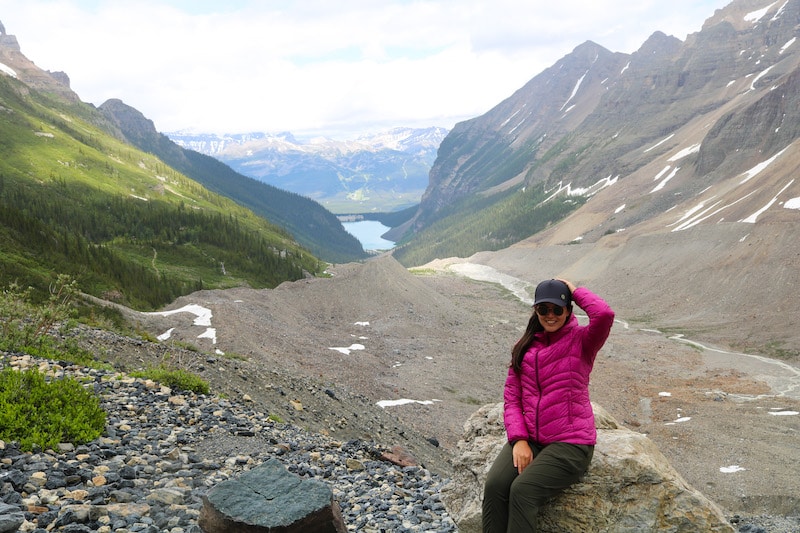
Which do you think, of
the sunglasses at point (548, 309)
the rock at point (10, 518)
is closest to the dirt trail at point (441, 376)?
the rock at point (10, 518)

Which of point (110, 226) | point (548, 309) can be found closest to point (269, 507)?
point (548, 309)

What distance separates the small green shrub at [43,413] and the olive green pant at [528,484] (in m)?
8.32

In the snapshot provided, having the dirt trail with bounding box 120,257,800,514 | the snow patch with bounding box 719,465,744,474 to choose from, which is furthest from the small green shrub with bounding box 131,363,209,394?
the snow patch with bounding box 719,465,744,474

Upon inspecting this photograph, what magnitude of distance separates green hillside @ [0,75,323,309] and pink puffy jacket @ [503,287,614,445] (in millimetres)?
33231

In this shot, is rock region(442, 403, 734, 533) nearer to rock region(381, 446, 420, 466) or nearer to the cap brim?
the cap brim

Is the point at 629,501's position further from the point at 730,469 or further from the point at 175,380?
the point at 730,469

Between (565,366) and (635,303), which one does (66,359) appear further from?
(635,303)

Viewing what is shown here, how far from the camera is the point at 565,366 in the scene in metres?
7.66

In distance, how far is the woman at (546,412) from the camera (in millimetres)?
6945

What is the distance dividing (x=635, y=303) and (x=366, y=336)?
177 feet

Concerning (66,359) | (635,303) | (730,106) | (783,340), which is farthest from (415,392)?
(730,106)

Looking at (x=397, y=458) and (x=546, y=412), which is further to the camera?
(x=397, y=458)

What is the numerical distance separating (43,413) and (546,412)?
31.8 ft

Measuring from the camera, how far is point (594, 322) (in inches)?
297
